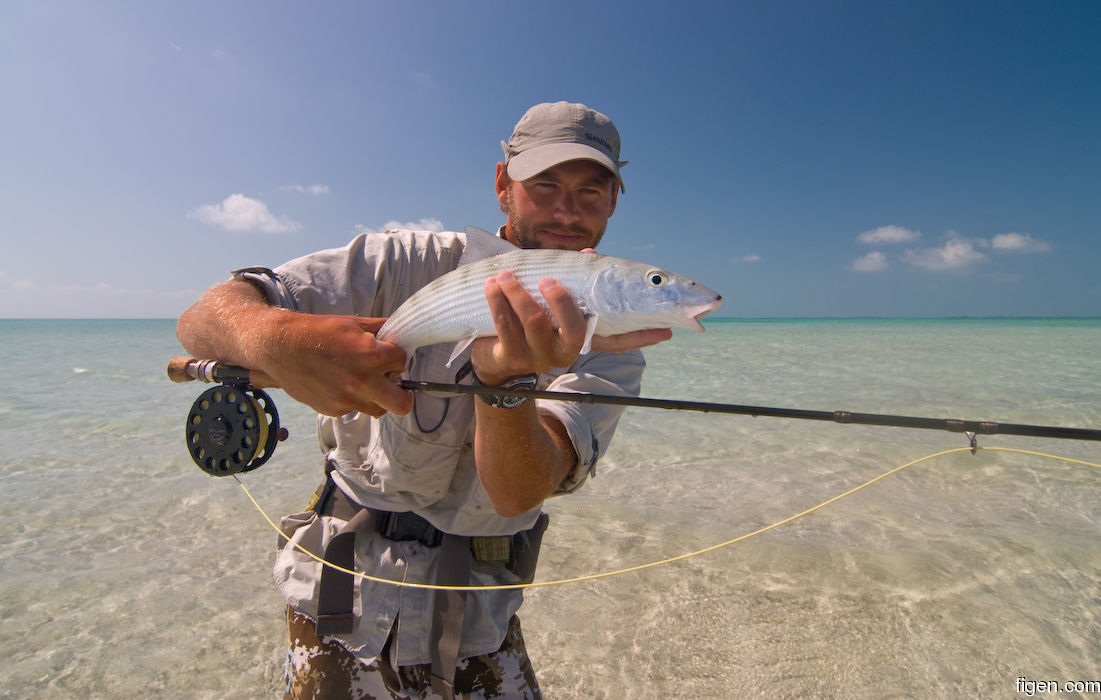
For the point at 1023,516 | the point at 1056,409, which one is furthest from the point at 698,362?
the point at 1023,516

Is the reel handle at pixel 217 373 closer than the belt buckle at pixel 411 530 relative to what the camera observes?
Yes

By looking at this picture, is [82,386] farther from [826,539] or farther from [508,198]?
[826,539]

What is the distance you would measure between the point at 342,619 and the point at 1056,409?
10908 millimetres

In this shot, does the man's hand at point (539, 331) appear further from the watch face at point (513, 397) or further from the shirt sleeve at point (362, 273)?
the shirt sleeve at point (362, 273)

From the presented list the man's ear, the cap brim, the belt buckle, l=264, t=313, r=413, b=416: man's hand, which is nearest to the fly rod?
l=264, t=313, r=413, b=416: man's hand

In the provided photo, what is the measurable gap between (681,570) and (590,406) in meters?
1.85

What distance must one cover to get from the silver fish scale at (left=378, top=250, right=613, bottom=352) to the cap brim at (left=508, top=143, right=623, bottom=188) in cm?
78

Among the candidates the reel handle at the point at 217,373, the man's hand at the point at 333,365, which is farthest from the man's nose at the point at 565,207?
the reel handle at the point at 217,373

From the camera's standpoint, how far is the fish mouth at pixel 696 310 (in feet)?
5.33

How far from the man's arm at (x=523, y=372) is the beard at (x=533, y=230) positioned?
0.87m

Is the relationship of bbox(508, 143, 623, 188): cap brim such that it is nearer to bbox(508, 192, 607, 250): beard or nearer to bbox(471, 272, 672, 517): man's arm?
bbox(508, 192, 607, 250): beard

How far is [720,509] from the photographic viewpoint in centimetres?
489

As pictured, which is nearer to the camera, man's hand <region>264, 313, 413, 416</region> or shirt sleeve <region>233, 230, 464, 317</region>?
man's hand <region>264, 313, 413, 416</region>

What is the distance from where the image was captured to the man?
194 centimetres
